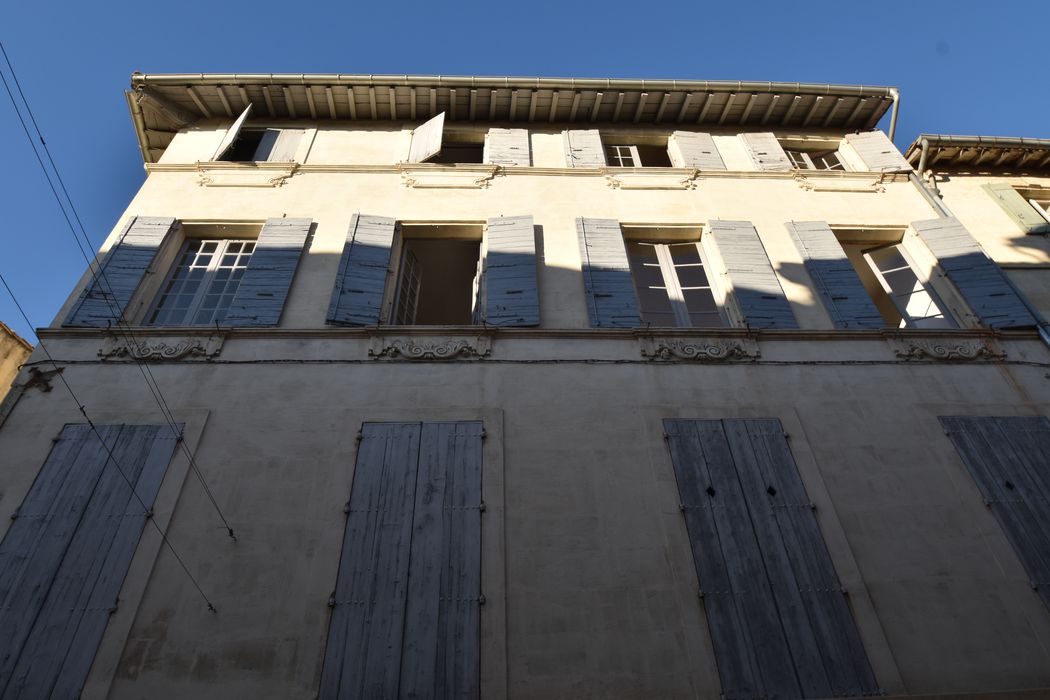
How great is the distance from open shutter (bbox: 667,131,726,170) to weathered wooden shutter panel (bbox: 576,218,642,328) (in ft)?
7.85

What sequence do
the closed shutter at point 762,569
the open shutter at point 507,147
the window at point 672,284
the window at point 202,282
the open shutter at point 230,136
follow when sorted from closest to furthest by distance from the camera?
1. the closed shutter at point 762,569
2. the window at point 202,282
3. the window at point 672,284
4. the open shutter at point 230,136
5. the open shutter at point 507,147

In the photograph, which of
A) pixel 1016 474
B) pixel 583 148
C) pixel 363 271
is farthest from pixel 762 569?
pixel 583 148

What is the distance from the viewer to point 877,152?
1012 cm

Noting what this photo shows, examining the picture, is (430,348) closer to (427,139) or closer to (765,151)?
(427,139)

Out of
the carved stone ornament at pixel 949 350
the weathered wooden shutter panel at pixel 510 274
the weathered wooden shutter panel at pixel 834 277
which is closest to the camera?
the carved stone ornament at pixel 949 350

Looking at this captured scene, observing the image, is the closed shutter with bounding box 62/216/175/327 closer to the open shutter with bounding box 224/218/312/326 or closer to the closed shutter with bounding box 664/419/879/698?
the open shutter with bounding box 224/218/312/326

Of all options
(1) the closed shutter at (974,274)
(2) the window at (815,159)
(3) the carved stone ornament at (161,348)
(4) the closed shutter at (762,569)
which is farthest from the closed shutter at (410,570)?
(2) the window at (815,159)

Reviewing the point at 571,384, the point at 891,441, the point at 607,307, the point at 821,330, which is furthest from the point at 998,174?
the point at 571,384

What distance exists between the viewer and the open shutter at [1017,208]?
29.8ft

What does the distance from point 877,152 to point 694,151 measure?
2947 mm

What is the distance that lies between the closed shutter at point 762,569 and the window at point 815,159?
6.38 m

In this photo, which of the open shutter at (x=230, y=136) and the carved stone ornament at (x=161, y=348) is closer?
the carved stone ornament at (x=161, y=348)

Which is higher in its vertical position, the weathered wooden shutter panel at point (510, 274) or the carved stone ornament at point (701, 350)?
the weathered wooden shutter panel at point (510, 274)

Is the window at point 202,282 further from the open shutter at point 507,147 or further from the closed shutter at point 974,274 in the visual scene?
the closed shutter at point 974,274
